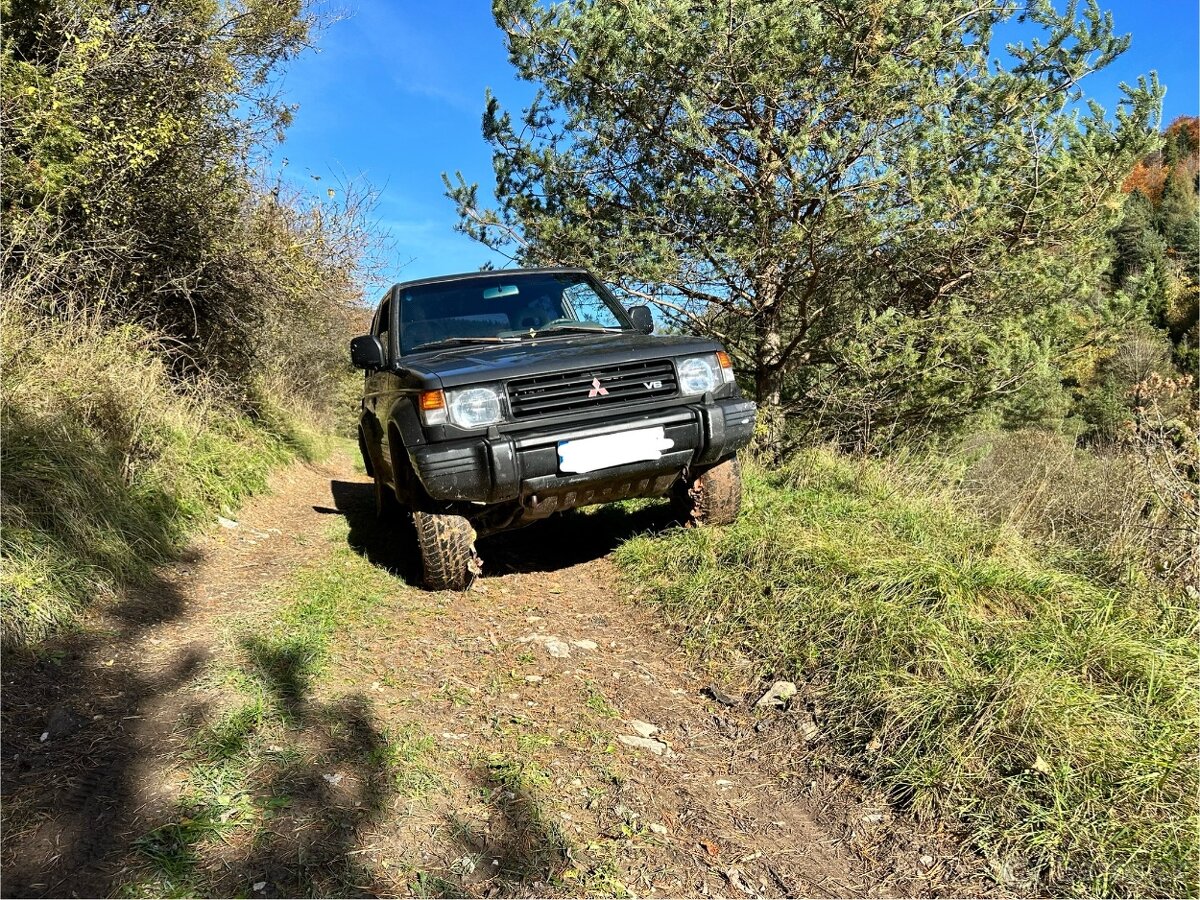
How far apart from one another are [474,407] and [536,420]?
32cm

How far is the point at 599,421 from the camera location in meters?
3.73

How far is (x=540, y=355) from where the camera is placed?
3.89m

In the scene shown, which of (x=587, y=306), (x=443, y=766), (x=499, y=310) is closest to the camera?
(x=443, y=766)

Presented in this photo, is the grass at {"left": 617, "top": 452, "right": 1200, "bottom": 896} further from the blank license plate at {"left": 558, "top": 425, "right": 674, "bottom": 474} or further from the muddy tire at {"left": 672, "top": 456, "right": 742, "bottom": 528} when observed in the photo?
the blank license plate at {"left": 558, "top": 425, "right": 674, "bottom": 474}

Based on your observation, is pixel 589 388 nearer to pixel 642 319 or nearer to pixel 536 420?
pixel 536 420

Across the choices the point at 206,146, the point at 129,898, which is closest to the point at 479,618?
the point at 129,898

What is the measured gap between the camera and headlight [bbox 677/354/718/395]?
3.97 metres

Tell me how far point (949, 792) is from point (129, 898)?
7.47ft

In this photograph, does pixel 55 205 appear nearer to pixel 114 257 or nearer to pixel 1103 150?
pixel 114 257

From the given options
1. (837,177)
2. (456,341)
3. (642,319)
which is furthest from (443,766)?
(837,177)

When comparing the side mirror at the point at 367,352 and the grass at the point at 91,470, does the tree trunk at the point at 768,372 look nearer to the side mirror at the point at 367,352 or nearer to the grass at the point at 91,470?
the side mirror at the point at 367,352

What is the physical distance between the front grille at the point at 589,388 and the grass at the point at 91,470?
2235 mm

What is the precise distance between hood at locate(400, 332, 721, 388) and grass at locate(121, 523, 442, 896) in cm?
146

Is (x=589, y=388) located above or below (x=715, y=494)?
above
